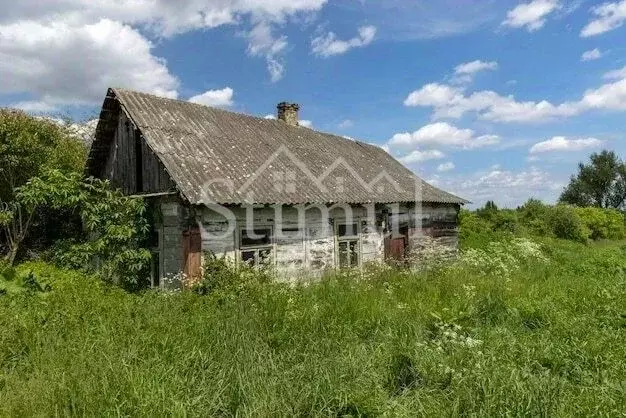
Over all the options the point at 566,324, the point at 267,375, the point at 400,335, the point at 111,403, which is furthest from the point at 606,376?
the point at 111,403

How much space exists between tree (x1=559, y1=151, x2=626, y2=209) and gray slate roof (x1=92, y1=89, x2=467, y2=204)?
37946 millimetres

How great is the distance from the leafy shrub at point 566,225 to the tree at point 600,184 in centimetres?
2039

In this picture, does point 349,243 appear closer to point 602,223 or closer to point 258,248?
point 258,248

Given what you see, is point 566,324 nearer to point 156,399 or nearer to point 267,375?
point 267,375

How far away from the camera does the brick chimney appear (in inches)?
687

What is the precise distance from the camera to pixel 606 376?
475 centimetres

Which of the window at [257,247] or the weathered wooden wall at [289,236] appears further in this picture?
the window at [257,247]

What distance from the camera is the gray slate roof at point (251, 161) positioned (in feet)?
34.7

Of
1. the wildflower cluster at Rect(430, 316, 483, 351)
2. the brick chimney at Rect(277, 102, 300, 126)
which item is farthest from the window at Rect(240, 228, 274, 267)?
the brick chimney at Rect(277, 102, 300, 126)

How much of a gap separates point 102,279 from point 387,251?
8089 millimetres

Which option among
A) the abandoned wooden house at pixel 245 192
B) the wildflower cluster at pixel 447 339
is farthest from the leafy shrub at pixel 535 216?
the wildflower cluster at pixel 447 339

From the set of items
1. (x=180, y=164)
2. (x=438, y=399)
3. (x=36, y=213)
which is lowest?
(x=438, y=399)

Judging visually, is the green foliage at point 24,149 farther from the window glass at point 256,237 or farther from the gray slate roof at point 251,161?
the window glass at point 256,237

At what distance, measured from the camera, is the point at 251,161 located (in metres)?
12.4
